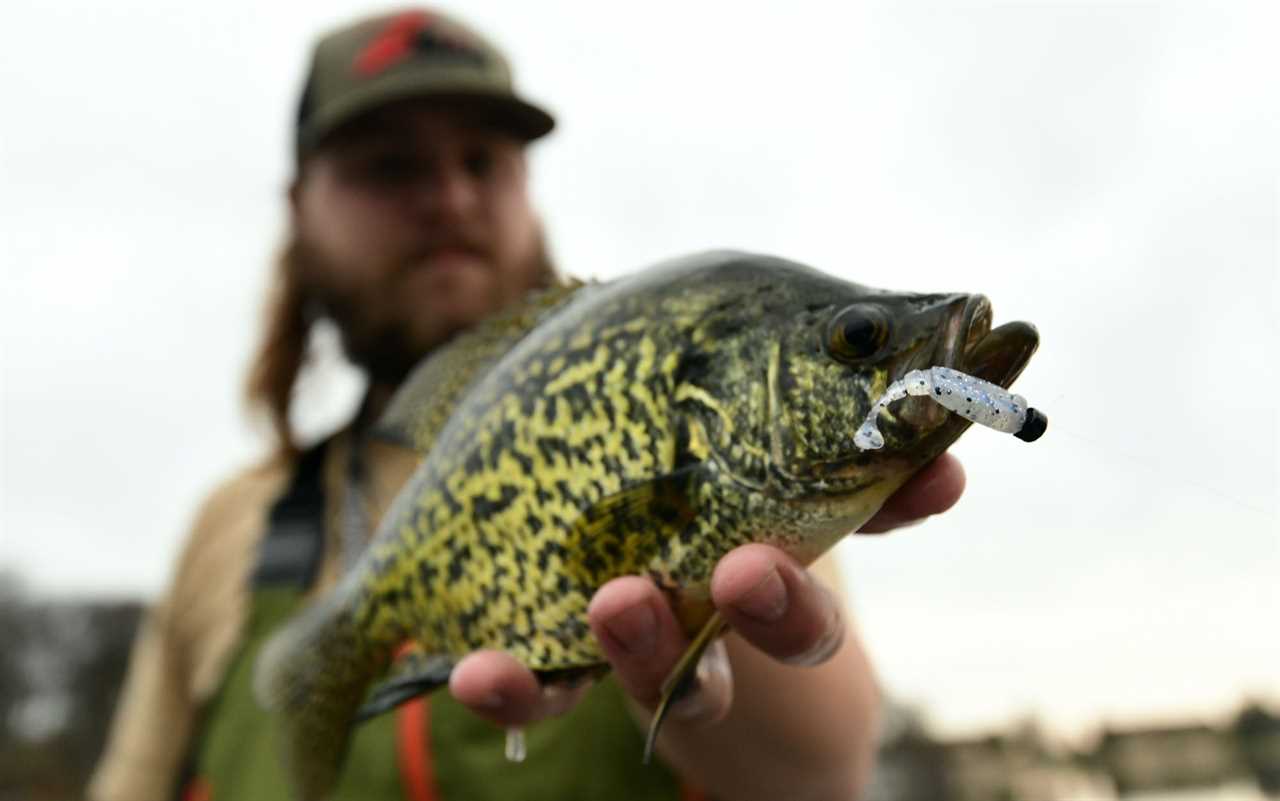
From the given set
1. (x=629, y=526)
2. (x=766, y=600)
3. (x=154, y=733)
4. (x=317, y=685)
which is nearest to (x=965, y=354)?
(x=766, y=600)

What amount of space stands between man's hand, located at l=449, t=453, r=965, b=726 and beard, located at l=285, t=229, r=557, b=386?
8.69 feet

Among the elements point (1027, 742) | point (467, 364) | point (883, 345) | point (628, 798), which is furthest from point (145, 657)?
point (1027, 742)

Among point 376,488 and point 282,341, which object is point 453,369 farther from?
point 282,341

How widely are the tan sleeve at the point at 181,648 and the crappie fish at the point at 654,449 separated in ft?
8.41

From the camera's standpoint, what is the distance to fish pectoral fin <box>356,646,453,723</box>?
7.09ft

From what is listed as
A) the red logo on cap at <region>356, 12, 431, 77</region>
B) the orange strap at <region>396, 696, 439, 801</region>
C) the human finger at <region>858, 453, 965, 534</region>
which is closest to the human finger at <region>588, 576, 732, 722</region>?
the human finger at <region>858, 453, 965, 534</region>

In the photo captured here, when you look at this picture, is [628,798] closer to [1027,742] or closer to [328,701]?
[328,701]

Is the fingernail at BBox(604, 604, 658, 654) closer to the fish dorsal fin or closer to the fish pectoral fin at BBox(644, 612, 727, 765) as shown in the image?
the fish pectoral fin at BBox(644, 612, 727, 765)

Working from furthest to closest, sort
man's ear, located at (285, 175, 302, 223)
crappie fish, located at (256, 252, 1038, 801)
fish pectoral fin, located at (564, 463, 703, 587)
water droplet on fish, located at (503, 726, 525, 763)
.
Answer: man's ear, located at (285, 175, 302, 223)
water droplet on fish, located at (503, 726, 525, 763)
fish pectoral fin, located at (564, 463, 703, 587)
crappie fish, located at (256, 252, 1038, 801)

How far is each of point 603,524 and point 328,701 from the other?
110 cm

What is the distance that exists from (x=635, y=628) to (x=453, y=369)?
945 mm

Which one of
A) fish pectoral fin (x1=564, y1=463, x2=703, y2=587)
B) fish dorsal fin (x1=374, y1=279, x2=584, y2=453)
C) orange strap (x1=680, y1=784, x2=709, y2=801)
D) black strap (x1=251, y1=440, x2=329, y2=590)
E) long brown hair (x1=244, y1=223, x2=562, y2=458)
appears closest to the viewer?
fish pectoral fin (x1=564, y1=463, x2=703, y2=587)

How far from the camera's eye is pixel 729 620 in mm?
1874

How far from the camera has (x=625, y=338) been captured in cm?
198
